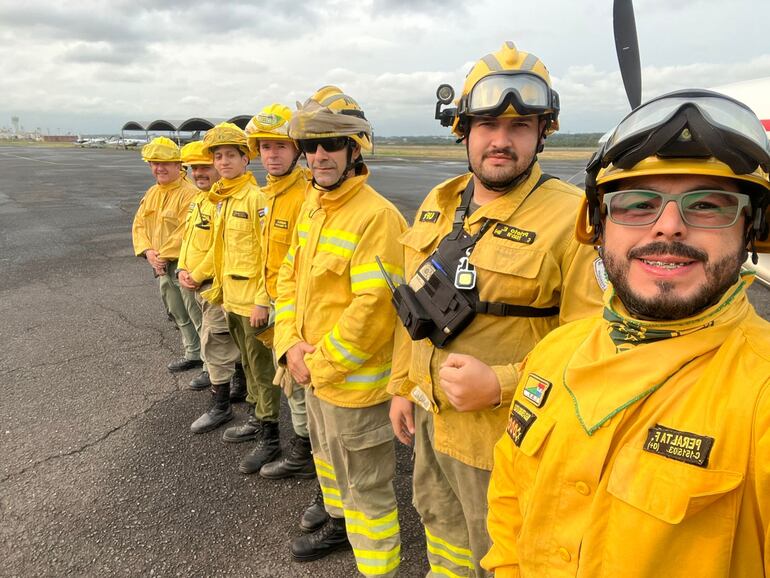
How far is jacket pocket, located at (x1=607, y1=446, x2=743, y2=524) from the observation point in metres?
0.90

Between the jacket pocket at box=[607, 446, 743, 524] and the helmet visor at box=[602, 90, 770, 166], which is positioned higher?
the helmet visor at box=[602, 90, 770, 166]

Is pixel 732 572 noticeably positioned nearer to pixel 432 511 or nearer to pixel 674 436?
pixel 674 436

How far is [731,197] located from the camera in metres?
1.04

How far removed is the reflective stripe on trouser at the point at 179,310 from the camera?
5.07m

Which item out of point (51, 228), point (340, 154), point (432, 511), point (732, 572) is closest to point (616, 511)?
point (732, 572)

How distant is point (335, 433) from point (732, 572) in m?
1.86

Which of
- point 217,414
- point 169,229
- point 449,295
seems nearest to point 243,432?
point 217,414

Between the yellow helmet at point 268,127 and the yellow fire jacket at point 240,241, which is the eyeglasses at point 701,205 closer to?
the yellow helmet at point 268,127

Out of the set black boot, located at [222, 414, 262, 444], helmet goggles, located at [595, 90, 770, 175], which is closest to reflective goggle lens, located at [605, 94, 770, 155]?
helmet goggles, located at [595, 90, 770, 175]

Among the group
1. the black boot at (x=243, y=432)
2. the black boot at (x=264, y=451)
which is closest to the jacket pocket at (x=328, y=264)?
the black boot at (x=264, y=451)

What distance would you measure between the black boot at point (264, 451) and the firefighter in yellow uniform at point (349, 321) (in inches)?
35.4

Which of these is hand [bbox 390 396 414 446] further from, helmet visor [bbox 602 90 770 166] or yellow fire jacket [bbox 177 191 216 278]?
yellow fire jacket [bbox 177 191 216 278]

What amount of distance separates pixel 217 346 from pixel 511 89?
3375mm

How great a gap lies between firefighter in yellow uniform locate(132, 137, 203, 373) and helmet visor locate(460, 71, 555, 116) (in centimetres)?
390
